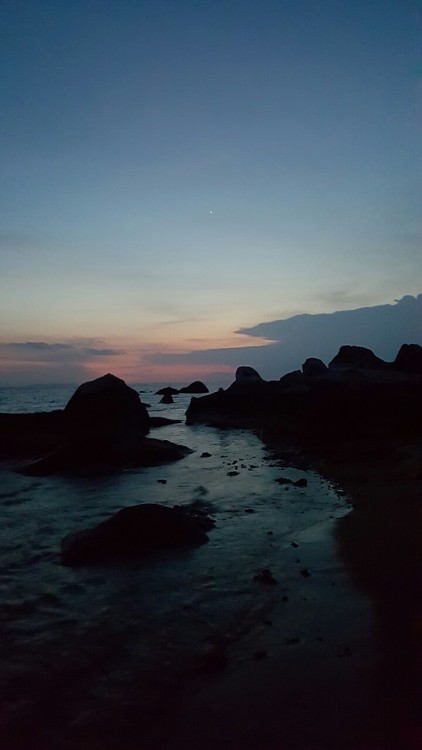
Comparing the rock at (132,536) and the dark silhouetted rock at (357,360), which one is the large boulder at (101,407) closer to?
the rock at (132,536)

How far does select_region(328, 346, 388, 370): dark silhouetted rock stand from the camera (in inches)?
1791

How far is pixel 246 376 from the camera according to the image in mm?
53688

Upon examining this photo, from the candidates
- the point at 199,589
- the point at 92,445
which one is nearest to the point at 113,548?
the point at 199,589

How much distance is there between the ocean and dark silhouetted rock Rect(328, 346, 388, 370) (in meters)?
33.4

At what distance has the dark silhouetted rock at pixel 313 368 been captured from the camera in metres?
50.0

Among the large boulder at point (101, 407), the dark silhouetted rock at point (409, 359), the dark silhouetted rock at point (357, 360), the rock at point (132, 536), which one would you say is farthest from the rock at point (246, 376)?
the rock at point (132, 536)

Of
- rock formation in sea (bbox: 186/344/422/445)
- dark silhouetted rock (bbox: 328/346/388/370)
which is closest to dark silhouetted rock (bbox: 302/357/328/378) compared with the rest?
rock formation in sea (bbox: 186/344/422/445)

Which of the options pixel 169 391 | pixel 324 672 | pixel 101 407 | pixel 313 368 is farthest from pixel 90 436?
pixel 169 391

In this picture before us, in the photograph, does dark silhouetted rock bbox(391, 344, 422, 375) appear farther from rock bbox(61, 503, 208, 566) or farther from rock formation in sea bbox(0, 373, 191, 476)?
rock bbox(61, 503, 208, 566)

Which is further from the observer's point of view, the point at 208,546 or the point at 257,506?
the point at 257,506

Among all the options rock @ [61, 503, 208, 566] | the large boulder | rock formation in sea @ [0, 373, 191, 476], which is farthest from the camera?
the large boulder

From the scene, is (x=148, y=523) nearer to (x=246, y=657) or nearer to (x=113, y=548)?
(x=113, y=548)

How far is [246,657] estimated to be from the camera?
17.9 ft

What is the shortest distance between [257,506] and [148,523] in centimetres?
408
